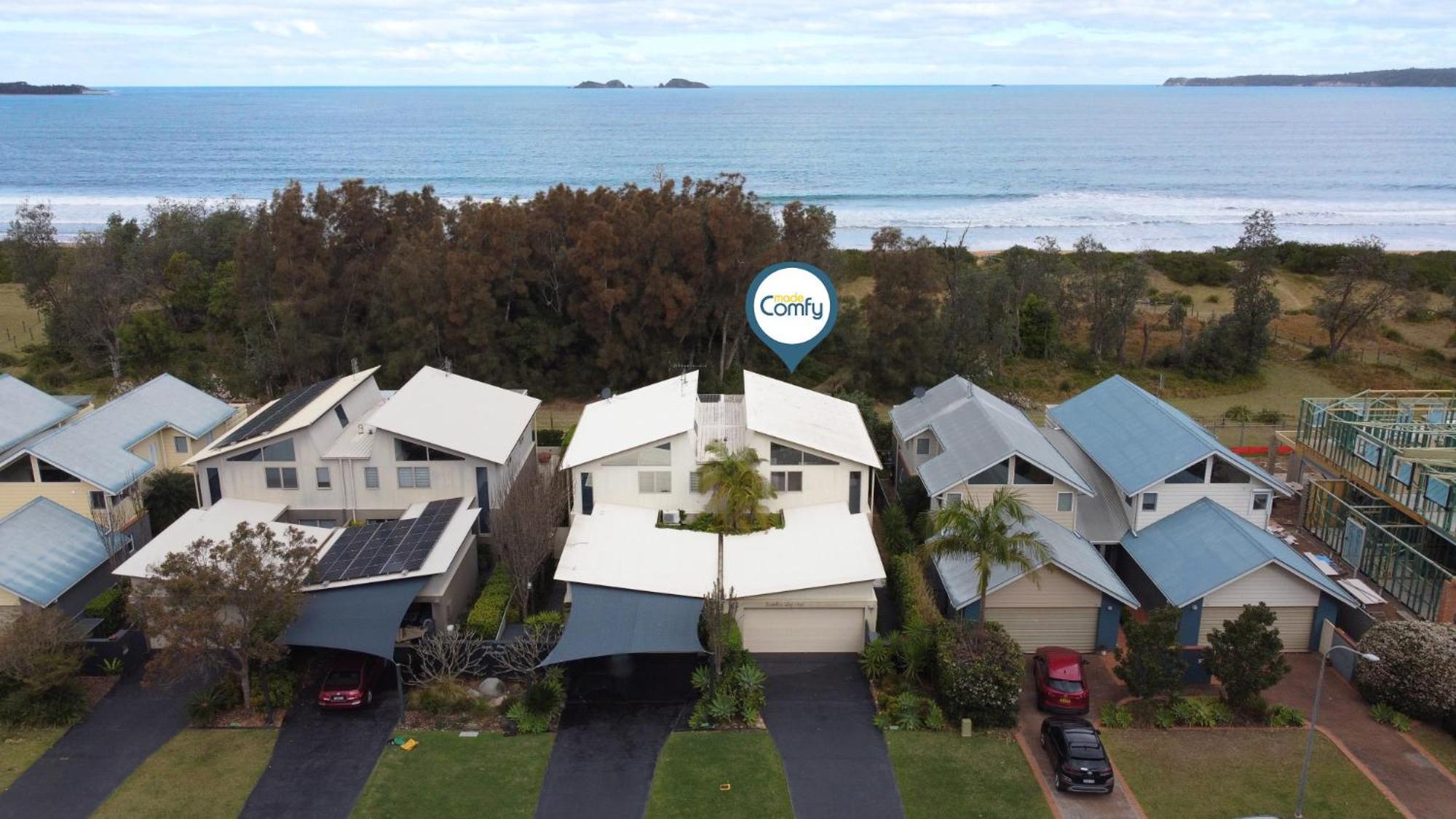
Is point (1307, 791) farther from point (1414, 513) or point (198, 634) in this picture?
point (198, 634)

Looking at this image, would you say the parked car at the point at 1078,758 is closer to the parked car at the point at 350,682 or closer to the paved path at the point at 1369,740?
the paved path at the point at 1369,740

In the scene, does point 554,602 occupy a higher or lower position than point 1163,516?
lower

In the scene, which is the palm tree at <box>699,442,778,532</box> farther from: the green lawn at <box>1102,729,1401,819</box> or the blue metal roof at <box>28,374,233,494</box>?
the blue metal roof at <box>28,374,233,494</box>

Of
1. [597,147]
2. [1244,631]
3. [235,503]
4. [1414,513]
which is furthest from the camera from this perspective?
[597,147]

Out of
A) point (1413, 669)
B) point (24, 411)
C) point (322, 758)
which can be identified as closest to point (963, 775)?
point (1413, 669)

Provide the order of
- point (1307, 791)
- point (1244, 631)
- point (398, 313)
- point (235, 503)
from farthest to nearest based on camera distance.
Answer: point (398, 313), point (235, 503), point (1244, 631), point (1307, 791)

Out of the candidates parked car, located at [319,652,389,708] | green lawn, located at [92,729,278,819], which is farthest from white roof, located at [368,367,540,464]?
green lawn, located at [92,729,278,819]

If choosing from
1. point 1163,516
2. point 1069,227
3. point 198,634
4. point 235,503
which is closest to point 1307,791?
point 1163,516
